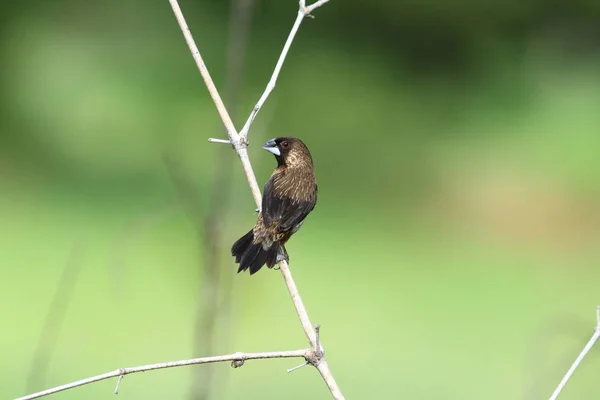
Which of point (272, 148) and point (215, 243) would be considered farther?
point (272, 148)

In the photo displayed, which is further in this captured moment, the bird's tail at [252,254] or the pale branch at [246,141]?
the bird's tail at [252,254]

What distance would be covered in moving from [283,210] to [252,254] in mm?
62

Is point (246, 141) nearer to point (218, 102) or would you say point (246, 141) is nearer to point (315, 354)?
point (218, 102)

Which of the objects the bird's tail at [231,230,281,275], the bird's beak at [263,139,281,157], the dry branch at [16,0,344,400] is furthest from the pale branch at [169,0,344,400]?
the bird's beak at [263,139,281,157]

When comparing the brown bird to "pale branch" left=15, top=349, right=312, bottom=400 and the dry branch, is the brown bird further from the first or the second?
"pale branch" left=15, top=349, right=312, bottom=400

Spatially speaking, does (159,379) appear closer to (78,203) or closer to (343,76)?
(78,203)

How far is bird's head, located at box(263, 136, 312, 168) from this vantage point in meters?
1.05

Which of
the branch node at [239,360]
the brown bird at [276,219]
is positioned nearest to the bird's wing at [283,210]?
the brown bird at [276,219]

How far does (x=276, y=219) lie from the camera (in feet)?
3.00

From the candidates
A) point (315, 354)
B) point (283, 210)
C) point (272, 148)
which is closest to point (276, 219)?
point (283, 210)

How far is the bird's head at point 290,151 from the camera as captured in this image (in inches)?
41.4

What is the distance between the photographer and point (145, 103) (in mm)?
2535

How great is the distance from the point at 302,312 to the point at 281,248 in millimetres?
232

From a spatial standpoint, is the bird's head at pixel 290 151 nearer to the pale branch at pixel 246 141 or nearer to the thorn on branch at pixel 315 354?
the pale branch at pixel 246 141
